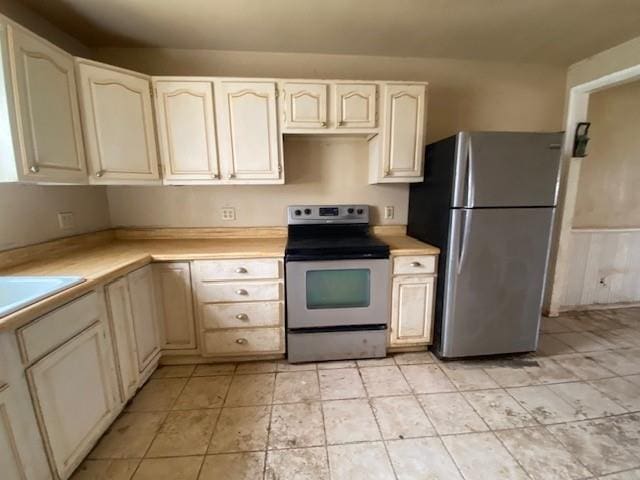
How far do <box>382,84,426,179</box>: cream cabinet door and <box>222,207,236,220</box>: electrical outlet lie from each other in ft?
4.11

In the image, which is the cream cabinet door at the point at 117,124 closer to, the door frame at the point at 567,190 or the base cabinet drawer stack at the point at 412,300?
the base cabinet drawer stack at the point at 412,300

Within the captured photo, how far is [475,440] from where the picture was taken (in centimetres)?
142

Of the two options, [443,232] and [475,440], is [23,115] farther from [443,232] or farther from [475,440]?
[475,440]

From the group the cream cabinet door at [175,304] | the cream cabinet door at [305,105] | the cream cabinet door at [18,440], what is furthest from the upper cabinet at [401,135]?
the cream cabinet door at [18,440]

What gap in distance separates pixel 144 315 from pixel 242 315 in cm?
59

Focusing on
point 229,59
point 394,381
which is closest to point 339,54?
A: point 229,59

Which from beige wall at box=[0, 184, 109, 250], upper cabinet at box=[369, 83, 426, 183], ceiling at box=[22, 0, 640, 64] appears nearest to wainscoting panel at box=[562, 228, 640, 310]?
ceiling at box=[22, 0, 640, 64]

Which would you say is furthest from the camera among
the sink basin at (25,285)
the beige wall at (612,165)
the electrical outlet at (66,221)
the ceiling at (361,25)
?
the beige wall at (612,165)

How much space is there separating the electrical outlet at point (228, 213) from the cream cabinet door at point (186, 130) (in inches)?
Answer: 15.1

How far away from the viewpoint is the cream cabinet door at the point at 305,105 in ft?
6.43

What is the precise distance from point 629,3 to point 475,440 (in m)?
2.53

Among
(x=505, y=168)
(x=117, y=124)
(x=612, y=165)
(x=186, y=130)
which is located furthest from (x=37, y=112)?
(x=612, y=165)

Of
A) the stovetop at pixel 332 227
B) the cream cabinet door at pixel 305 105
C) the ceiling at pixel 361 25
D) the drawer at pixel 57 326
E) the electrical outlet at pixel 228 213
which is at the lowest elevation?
the drawer at pixel 57 326

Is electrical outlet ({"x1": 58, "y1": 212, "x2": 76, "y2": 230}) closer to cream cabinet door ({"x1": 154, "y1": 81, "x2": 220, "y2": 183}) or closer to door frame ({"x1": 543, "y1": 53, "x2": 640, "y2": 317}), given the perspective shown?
cream cabinet door ({"x1": 154, "y1": 81, "x2": 220, "y2": 183})
